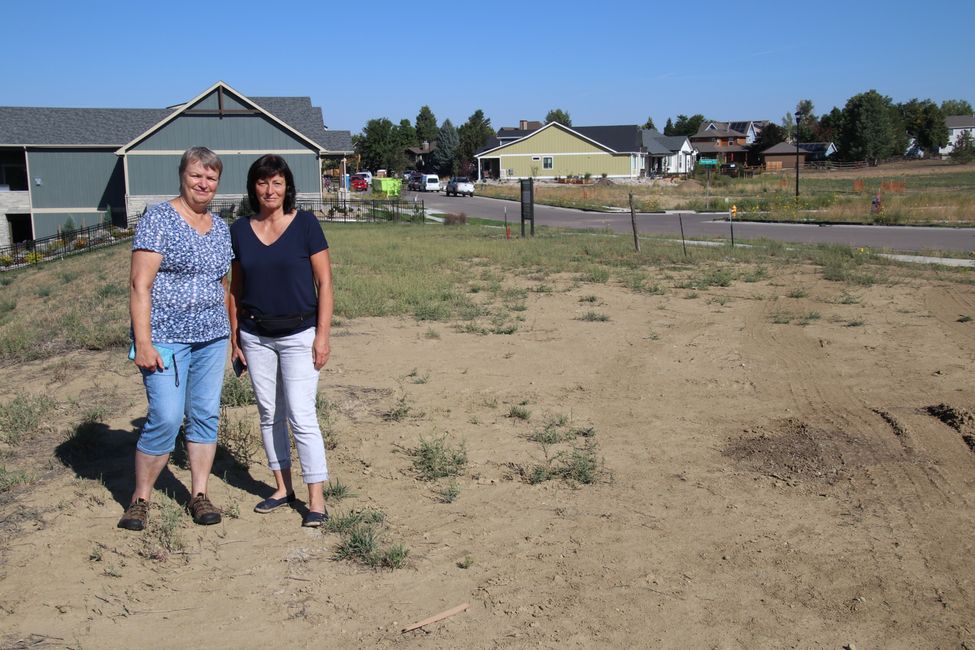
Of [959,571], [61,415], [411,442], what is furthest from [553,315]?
[959,571]

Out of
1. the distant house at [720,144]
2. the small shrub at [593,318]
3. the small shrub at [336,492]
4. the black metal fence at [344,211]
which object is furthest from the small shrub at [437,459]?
the distant house at [720,144]

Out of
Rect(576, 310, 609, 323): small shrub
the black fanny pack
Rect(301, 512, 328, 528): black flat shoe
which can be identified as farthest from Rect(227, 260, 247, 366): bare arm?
Rect(576, 310, 609, 323): small shrub

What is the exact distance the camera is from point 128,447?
588 centimetres

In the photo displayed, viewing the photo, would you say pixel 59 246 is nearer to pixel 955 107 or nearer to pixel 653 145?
pixel 653 145

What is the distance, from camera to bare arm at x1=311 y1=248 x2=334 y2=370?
4.48m

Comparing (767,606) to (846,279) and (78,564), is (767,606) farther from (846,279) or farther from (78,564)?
(846,279)

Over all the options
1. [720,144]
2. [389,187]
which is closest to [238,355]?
[389,187]

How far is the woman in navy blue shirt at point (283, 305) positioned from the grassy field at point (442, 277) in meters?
4.93

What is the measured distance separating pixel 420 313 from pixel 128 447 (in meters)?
5.37

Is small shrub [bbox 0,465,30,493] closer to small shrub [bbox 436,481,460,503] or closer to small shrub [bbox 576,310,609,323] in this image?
small shrub [bbox 436,481,460,503]

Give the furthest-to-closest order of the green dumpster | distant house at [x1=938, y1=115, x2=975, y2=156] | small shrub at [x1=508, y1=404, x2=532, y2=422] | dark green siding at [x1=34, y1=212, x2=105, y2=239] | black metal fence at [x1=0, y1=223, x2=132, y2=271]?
distant house at [x1=938, y1=115, x2=975, y2=156] → the green dumpster → dark green siding at [x1=34, y1=212, x2=105, y2=239] → black metal fence at [x1=0, y1=223, x2=132, y2=271] → small shrub at [x1=508, y1=404, x2=532, y2=422]

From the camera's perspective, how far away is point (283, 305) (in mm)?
4434

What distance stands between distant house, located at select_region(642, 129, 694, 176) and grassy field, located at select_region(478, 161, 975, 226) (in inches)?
552

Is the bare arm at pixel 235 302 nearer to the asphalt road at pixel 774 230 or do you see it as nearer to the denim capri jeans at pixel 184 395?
the denim capri jeans at pixel 184 395
